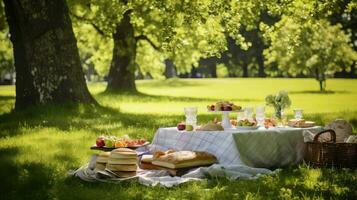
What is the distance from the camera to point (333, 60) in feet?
125

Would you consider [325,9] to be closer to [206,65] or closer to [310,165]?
[310,165]

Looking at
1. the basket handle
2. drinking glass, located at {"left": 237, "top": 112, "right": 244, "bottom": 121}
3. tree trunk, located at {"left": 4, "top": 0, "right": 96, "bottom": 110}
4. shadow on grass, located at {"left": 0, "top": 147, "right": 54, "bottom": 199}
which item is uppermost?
tree trunk, located at {"left": 4, "top": 0, "right": 96, "bottom": 110}

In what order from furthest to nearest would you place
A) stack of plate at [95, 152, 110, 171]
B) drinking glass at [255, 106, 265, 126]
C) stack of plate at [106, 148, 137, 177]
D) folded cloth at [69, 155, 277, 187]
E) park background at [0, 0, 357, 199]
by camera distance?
drinking glass at [255, 106, 265, 126], stack of plate at [95, 152, 110, 171], stack of plate at [106, 148, 137, 177], folded cloth at [69, 155, 277, 187], park background at [0, 0, 357, 199]

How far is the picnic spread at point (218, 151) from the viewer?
844 centimetres

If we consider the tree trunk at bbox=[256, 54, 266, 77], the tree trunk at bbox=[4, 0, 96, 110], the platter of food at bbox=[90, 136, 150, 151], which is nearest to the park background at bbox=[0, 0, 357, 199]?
the tree trunk at bbox=[4, 0, 96, 110]

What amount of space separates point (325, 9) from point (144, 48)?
21967 millimetres

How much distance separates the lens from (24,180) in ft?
27.3

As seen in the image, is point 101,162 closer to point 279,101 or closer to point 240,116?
point 240,116

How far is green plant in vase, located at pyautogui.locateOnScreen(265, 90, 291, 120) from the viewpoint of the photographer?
10.1 meters

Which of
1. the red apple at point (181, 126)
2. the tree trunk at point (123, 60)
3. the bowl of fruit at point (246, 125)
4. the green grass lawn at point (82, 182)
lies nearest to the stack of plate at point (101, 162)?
the green grass lawn at point (82, 182)

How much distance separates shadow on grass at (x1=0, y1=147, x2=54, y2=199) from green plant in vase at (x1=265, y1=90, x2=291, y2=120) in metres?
3.78

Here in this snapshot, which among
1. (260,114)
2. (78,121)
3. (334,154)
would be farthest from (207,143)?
(78,121)

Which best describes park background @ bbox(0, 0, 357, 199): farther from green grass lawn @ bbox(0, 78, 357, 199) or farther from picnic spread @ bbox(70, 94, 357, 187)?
picnic spread @ bbox(70, 94, 357, 187)

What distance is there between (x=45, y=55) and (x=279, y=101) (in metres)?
8.86
